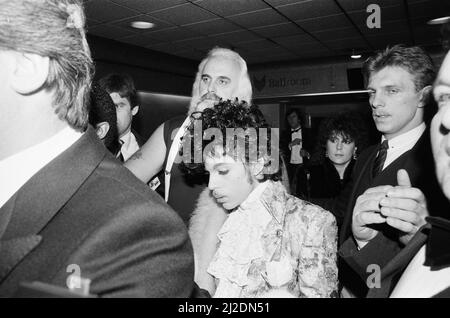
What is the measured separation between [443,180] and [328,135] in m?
2.93

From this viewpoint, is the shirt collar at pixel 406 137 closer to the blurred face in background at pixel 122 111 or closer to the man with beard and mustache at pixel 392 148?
the man with beard and mustache at pixel 392 148

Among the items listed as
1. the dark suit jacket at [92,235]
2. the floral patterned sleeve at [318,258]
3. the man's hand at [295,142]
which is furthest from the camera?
the man's hand at [295,142]

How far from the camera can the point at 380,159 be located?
1910mm

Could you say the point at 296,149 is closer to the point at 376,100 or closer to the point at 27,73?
the point at 376,100

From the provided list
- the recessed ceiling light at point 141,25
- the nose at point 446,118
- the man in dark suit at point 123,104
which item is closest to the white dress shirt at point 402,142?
the nose at point 446,118

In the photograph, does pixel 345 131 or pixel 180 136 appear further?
pixel 345 131

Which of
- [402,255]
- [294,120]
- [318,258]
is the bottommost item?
[318,258]

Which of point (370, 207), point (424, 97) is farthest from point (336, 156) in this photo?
point (370, 207)

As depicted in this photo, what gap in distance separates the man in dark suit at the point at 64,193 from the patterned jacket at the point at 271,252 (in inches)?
24.3

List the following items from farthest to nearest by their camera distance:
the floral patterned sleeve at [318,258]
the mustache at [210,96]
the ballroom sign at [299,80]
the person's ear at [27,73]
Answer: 1. the ballroom sign at [299,80]
2. the mustache at [210,96]
3. the floral patterned sleeve at [318,258]
4. the person's ear at [27,73]

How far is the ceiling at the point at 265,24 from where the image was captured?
493cm

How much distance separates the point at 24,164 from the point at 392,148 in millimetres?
1791

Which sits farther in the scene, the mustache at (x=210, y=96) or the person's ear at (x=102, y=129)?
the mustache at (x=210, y=96)
